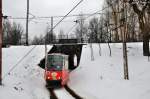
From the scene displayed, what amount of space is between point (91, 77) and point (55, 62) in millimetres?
3527

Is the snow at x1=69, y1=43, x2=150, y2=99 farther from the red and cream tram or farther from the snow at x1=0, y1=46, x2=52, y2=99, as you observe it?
the snow at x1=0, y1=46, x2=52, y2=99

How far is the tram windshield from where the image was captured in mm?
28906

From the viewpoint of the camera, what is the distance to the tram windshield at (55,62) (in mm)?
28906

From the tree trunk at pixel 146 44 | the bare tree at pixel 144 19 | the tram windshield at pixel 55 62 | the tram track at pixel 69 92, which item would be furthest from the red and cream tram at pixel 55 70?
the tree trunk at pixel 146 44

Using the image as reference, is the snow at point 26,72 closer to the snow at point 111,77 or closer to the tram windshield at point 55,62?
the tram windshield at point 55,62

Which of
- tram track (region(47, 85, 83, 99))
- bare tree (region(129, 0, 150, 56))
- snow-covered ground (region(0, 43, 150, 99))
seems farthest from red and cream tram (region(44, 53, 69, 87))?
bare tree (region(129, 0, 150, 56))

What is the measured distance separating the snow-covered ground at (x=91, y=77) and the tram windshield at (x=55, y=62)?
1.89 m

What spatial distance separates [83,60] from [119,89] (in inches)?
672

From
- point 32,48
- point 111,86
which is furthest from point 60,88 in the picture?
point 32,48

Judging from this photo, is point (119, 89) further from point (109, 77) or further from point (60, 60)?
point (60, 60)

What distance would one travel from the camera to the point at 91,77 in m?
30.2

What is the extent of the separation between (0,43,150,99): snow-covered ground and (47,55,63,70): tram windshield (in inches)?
74.6

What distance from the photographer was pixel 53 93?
84.7 ft

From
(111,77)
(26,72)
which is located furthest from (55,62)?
(26,72)
